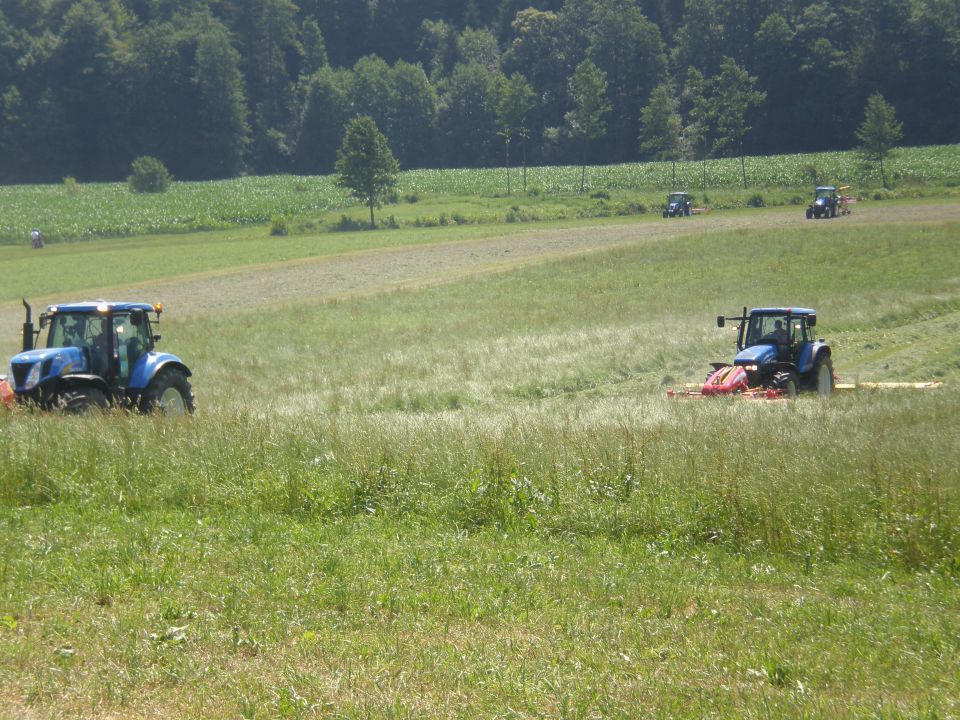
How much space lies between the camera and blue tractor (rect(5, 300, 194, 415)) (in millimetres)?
15344

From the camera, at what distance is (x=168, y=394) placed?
17.5 m

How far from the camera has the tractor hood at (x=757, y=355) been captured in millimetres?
20203

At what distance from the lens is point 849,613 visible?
23.2ft

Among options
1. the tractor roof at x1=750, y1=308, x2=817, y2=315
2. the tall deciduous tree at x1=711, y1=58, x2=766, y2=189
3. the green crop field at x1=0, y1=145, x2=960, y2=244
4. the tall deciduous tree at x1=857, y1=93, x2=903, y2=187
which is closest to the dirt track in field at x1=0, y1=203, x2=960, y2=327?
the green crop field at x1=0, y1=145, x2=960, y2=244

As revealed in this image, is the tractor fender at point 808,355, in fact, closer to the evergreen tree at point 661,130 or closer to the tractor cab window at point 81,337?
the tractor cab window at point 81,337

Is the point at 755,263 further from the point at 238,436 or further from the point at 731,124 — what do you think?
the point at 731,124

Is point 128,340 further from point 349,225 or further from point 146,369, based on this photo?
point 349,225

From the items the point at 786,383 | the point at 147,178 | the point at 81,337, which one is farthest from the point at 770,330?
the point at 147,178

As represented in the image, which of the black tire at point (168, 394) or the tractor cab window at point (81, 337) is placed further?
the black tire at point (168, 394)

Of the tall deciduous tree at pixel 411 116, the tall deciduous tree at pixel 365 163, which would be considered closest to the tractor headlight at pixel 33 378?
the tall deciduous tree at pixel 365 163

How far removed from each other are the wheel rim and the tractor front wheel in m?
10.4

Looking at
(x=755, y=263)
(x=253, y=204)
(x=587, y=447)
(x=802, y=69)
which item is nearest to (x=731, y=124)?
(x=802, y=69)

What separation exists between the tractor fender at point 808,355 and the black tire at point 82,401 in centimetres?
1243

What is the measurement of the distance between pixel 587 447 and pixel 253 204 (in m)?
83.9
